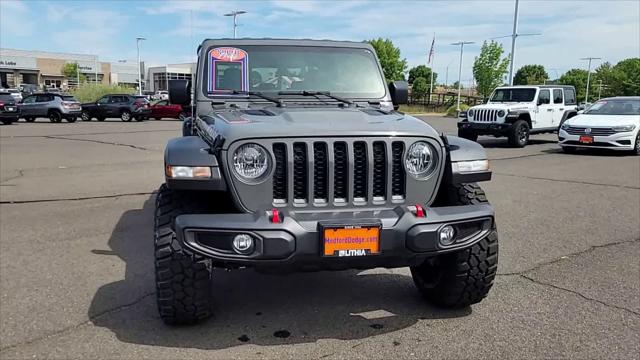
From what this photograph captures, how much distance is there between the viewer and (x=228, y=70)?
453cm

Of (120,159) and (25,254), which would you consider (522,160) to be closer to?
(120,159)

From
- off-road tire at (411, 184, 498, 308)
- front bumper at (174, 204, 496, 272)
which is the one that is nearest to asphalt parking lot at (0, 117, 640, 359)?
off-road tire at (411, 184, 498, 308)

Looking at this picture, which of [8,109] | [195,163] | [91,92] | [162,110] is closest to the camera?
[195,163]

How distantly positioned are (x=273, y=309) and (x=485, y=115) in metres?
13.6

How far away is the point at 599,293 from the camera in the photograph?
4082mm

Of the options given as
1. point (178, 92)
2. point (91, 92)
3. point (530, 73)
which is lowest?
point (178, 92)

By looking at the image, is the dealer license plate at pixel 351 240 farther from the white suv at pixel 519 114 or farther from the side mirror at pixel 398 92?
the white suv at pixel 519 114

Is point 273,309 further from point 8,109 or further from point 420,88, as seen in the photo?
point 420,88

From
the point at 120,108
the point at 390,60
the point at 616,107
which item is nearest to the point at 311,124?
the point at 616,107

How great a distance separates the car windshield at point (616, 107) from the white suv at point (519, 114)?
68.9 inches

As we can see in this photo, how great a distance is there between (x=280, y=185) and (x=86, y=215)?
175 inches

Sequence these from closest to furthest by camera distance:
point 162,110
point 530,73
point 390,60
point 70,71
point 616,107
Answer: point 616,107
point 162,110
point 390,60
point 70,71
point 530,73

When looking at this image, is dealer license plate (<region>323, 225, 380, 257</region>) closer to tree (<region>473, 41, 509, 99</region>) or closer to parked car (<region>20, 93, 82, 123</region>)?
parked car (<region>20, 93, 82, 123</region>)

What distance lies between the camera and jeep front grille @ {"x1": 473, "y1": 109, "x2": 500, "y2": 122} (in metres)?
15.9
